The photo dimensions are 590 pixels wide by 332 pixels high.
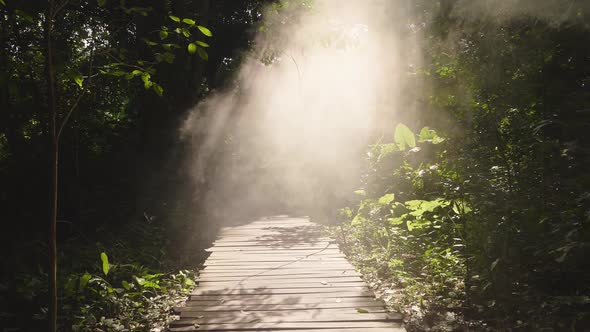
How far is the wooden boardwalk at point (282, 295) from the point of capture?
389cm

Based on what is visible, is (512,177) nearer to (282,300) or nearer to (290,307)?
(290,307)

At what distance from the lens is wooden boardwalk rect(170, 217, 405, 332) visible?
12.8 ft

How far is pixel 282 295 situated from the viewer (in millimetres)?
4812

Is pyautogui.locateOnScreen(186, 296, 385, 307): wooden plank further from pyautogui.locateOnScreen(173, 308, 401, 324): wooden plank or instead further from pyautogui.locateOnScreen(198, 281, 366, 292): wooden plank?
pyautogui.locateOnScreen(198, 281, 366, 292): wooden plank

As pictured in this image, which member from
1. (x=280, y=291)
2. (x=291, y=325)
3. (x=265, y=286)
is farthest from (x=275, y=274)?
(x=291, y=325)

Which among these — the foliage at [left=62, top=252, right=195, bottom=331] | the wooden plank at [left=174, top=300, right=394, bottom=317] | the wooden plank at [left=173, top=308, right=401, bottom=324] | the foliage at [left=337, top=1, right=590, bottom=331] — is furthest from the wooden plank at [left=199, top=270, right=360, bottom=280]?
the wooden plank at [left=173, top=308, right=401, bottom=324]

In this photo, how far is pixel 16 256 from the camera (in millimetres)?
5762

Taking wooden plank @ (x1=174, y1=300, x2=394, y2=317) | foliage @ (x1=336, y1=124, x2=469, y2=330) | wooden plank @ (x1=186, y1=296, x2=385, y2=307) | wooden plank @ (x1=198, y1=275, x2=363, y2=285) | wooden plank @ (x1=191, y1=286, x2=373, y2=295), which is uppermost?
foliage @ (x1=336, y1=124, x2=469, y2=330)

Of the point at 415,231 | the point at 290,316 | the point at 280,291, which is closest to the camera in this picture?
the point at 290,316

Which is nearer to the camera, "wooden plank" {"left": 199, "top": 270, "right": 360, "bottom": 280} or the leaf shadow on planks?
the leaf shadow on planks

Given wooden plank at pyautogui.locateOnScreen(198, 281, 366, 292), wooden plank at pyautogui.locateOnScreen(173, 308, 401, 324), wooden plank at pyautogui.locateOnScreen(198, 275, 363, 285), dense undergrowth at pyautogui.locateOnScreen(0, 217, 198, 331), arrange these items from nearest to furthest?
wooden plank at pyautogui.locateOnScreen(173, 308, 401, 324), dense undergrowth at pyautogui.locateOnScreen(0, 217, 198, 331), wooden plank at pyautogui.locateOnScreen(198, 281, 366, 292), wooden plank at pyautogui.locateOnScreen(198, 275, 363, 285)

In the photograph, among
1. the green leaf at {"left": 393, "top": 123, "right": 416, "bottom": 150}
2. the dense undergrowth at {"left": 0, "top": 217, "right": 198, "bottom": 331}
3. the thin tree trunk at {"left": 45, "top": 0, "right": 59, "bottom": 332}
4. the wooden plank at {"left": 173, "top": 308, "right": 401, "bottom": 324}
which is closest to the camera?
the thin tree trunk at {"left": 45, "top": 0, "right": 59, "bottom": 332}

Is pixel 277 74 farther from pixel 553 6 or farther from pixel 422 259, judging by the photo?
pixel 553 6

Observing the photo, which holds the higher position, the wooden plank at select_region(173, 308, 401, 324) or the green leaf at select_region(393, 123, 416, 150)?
the green leaf at select_region(393, 123, 416, 150)
